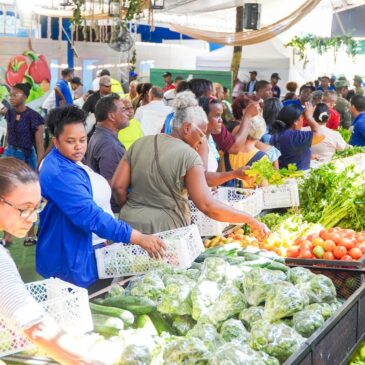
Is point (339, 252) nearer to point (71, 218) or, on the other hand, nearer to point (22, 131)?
point (71, 218)

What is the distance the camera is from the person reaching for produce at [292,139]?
6.77m

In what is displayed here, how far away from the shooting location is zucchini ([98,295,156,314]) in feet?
9.87

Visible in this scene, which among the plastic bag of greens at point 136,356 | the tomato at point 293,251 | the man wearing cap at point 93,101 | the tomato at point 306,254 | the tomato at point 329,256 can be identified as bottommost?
the tomato at point 293,251

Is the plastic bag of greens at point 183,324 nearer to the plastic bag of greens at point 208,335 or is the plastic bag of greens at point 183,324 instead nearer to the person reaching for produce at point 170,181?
the plastic bag of greens at point 208,335

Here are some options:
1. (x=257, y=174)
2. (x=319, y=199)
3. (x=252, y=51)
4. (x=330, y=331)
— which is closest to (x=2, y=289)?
(x=330, y=331)

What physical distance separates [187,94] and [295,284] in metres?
1.65

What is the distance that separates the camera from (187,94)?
4410 millimetres

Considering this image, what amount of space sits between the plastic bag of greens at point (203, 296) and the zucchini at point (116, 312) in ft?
0.92

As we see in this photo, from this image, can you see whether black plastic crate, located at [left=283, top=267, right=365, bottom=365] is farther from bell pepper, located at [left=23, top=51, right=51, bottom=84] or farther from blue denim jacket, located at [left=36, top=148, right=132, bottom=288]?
bell pepper, located at [left=23, top=51, right=51, bottom=84]

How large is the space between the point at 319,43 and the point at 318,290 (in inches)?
733

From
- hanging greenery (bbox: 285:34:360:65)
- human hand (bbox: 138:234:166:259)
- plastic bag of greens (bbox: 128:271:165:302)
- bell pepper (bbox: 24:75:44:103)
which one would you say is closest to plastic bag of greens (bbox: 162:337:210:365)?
plastic bag of greens (bbox: 128:271:165:302)

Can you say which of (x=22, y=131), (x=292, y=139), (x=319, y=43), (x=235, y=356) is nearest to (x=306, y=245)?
(x=235, y=356)

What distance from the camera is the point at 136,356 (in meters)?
2.43

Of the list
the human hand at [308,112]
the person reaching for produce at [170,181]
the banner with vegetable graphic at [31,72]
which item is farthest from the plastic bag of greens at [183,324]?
the banner with vegetable graphic at [31,72]
